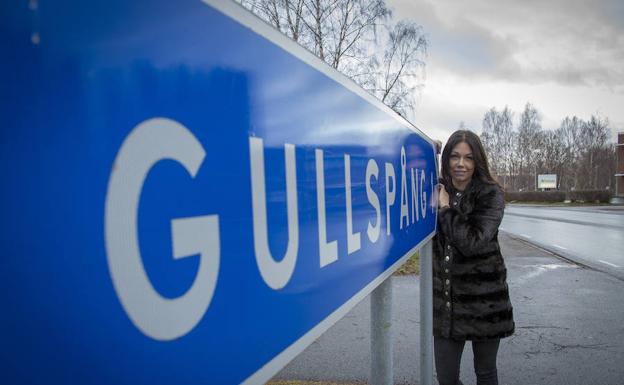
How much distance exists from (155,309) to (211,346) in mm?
101

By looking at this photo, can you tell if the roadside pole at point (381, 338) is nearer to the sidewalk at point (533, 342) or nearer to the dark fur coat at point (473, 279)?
the dark fur coat at point (473, 279)

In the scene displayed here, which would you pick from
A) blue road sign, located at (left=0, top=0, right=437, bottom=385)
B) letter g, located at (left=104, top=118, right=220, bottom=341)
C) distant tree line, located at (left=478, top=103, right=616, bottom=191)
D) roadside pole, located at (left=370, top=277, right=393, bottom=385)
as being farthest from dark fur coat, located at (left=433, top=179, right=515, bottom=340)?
distant tree line, located at (left=478, top=103, right=616, bottom=191)

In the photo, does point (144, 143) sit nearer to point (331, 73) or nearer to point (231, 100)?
point (231, 100)

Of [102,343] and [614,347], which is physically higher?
[102,343]

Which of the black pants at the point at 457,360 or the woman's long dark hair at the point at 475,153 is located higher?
the woman's long dark hair at the point at 475,153

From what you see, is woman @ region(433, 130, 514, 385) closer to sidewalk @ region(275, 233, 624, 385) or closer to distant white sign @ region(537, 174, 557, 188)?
sidewalk @ region(275, 233, 624, 385)

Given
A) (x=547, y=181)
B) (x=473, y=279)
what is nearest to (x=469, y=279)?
(x=473, y=279)

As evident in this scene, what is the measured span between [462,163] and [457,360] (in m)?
1.05

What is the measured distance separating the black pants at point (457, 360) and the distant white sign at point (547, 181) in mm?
64040

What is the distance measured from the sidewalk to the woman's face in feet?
6.20

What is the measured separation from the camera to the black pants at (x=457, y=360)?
2.15 m

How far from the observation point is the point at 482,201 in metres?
2.06

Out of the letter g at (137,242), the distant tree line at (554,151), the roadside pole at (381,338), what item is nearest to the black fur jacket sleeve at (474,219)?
the roadside pole at (381,338)

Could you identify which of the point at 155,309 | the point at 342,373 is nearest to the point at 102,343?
the point at 155,309
